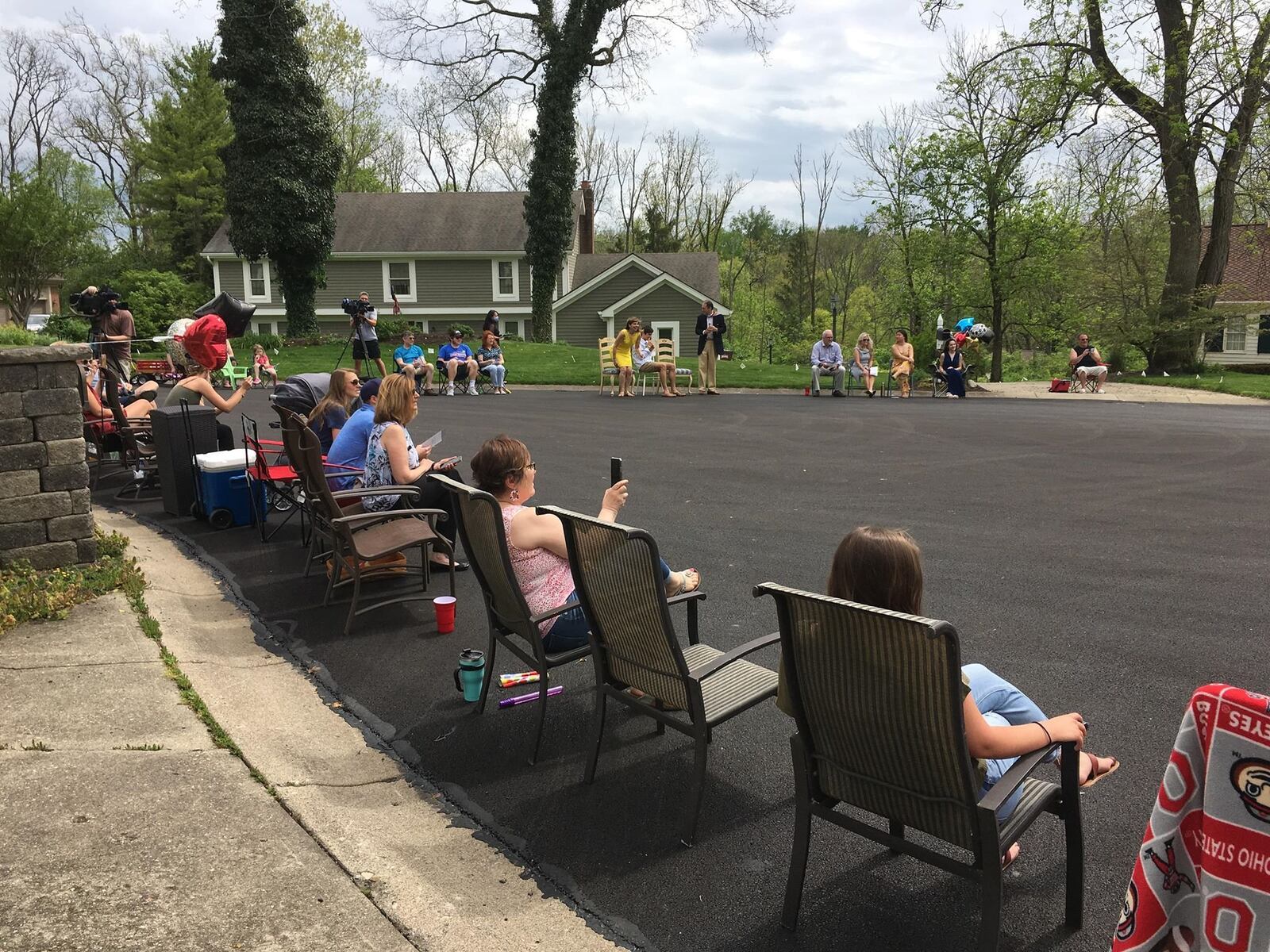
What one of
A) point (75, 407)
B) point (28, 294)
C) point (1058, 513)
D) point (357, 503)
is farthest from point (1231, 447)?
point (28, 294)

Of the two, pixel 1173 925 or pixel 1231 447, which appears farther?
pixel 1231 447

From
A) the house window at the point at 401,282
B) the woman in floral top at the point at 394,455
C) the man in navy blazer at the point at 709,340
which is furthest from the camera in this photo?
the house window at the point at 401,282

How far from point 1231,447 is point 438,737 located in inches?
487

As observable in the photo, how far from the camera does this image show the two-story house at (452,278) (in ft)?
137

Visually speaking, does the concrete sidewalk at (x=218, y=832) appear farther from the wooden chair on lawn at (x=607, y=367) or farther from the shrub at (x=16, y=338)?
the wooden chair on lawn at (x=607, y=367)

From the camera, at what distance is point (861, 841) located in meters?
3.28

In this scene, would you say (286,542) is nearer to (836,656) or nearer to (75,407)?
(75,407)

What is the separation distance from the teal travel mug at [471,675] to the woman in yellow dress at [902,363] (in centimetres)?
1830

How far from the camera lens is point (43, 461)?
5953 millimetres

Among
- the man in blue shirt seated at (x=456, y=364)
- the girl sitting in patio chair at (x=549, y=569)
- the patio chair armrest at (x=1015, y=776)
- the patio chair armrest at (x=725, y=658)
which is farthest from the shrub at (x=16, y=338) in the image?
the man in blue shirt seated at (x=456, y=364)

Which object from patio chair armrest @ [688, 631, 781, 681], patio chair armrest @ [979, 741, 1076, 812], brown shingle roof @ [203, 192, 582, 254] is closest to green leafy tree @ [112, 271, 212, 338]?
brown shingle roof @ [203, 192, 582, 254]

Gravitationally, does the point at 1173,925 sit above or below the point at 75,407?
below

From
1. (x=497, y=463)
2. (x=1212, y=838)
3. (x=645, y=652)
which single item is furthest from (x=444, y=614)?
(x=1212, y=838)

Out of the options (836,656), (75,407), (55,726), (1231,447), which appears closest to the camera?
(836,656)
